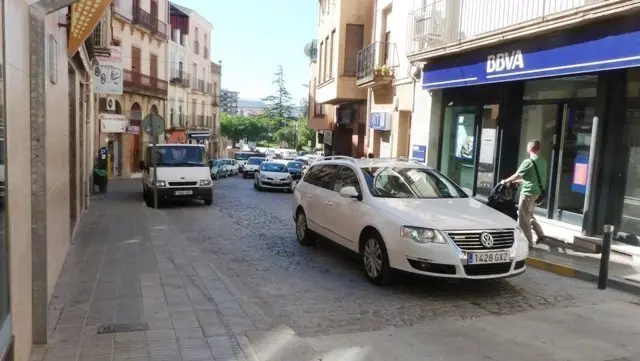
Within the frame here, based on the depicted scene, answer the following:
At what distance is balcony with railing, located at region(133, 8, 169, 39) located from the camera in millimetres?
36856

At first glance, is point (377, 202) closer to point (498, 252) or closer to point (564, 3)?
point (498, 252)

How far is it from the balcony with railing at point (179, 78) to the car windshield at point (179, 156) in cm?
2928

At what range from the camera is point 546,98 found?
11.2 m

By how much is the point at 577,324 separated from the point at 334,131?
23097 mm

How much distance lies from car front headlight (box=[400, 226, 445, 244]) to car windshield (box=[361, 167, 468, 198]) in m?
1.11

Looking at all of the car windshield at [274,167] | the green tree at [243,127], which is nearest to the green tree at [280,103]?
the green tree at [243,127]

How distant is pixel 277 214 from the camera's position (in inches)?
609

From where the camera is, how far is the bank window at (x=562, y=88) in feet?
33.0

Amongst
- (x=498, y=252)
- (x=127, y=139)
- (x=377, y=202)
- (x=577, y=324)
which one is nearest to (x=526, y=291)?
(x=498, y=252)

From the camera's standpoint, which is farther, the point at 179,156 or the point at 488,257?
the point at 179,156

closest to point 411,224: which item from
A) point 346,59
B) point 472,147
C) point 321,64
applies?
point 472,147

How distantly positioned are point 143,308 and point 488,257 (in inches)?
157

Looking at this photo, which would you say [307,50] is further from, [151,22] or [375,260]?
[375,260]

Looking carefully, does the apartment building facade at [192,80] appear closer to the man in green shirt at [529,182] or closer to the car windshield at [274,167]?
the car windshield at [274,167]
